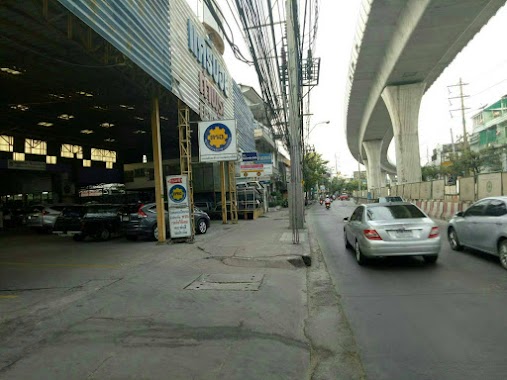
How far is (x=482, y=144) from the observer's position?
65062 millimetres

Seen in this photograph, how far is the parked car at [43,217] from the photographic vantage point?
727 inches

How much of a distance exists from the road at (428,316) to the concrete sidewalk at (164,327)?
797 mm

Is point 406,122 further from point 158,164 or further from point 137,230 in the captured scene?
point 137,230

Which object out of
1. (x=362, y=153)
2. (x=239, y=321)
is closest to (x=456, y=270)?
(x=239, y=321)

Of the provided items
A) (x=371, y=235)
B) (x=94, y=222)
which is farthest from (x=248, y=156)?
(x=371, y=235)

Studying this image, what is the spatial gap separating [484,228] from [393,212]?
1.90m

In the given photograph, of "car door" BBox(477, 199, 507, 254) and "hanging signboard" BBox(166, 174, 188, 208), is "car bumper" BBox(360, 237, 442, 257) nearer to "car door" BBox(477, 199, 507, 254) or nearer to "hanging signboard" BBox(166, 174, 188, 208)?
"car door" BBox(477, 199, 507, 254)

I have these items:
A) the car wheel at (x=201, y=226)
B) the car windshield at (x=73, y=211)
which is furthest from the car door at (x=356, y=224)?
the car windshield at (x=73, y=211)

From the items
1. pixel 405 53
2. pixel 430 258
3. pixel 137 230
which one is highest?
pixel 405 53

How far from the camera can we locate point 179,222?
1293 centimetres

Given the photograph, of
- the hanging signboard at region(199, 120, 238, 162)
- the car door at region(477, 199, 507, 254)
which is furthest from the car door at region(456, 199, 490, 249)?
the hanging signboard at region(199, 120, 238, 162)

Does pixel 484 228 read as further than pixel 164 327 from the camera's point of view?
Yes

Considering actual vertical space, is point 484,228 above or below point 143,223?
below

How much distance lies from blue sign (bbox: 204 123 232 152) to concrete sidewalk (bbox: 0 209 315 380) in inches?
281
